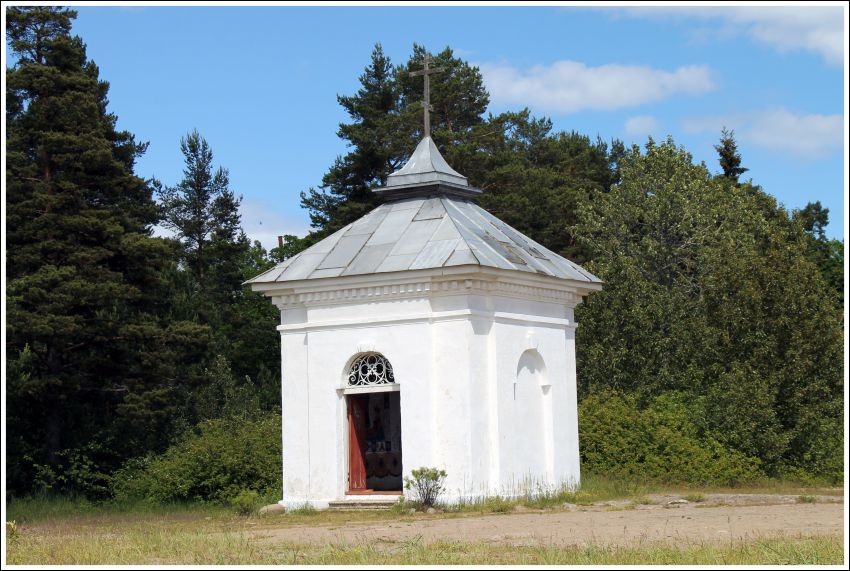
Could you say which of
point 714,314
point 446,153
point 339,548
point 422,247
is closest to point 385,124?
point 446,153

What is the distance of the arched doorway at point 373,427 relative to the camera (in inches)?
785

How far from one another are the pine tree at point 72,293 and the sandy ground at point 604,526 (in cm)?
1345

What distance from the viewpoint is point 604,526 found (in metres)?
15.1

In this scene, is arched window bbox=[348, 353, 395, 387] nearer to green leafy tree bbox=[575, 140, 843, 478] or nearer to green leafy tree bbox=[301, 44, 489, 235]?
green leafy tree bbox=[575, 140, 843, 478]

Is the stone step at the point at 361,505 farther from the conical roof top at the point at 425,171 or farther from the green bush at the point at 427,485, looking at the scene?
the conical roof top at the point at 425,171

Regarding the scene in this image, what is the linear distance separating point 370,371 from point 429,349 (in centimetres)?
117

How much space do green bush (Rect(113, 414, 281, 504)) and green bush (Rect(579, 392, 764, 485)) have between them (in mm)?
6004

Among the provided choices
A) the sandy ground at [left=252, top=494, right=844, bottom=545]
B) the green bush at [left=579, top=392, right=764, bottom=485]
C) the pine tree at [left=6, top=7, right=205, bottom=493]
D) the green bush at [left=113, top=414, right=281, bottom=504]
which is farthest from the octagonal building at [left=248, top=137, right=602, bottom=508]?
the pine tree at [left=6, top=7, right=205, bottom=493]

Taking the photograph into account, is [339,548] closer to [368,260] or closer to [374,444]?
[368,260]

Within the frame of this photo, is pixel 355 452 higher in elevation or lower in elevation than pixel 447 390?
lower

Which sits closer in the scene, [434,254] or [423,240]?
[434,254]

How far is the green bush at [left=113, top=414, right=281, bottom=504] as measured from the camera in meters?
23.8

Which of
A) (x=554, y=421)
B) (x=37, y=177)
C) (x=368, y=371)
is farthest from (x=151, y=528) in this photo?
(x=37, y=177)

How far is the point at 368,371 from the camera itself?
65.5ft
